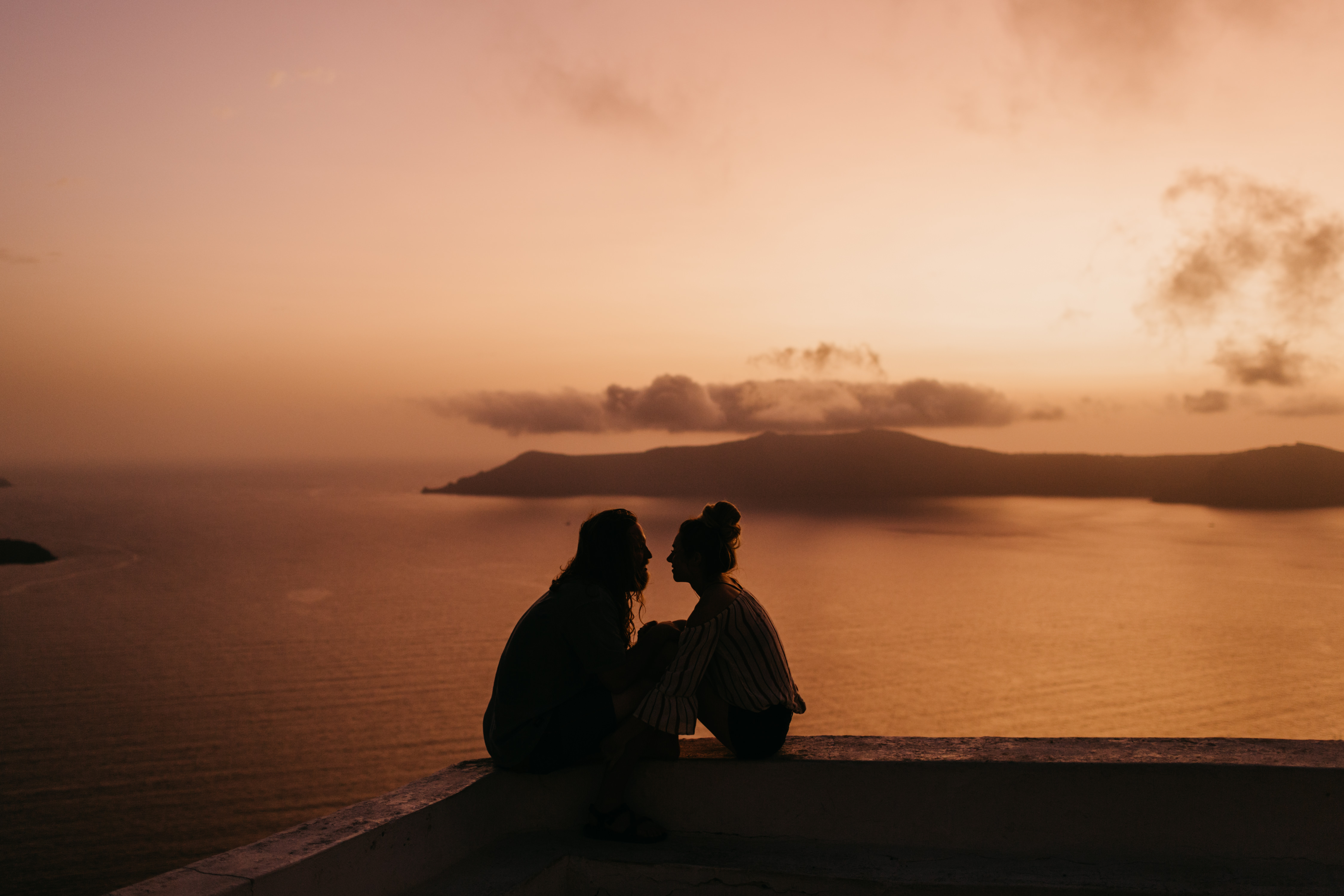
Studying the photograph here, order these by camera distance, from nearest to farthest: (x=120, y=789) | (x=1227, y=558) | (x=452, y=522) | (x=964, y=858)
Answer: (x=964, y=858)
(x=120, y=789)
(x=1227, y=558)
(x=452, y=522)

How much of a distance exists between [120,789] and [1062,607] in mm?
49833

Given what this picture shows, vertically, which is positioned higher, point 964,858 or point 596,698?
point 596,698

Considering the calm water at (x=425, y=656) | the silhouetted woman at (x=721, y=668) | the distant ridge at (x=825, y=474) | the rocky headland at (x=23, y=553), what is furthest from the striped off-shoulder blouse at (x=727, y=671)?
the distant ridge at (x=825, y=474)

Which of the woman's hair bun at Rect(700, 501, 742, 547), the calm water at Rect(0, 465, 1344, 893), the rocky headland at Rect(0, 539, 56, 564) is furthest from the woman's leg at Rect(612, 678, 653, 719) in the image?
the rocky headland at Rect(0, 539, 56, 564)

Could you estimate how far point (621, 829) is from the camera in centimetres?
261

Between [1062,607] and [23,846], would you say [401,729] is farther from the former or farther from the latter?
[1062,607]

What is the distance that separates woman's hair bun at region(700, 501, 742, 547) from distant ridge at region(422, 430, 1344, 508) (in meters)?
152

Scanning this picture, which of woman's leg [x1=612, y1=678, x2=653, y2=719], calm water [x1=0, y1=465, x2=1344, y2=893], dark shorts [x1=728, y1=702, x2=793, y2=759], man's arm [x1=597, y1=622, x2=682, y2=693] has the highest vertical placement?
man's arm [x1=597, y1=622, x2=682, y2=693]

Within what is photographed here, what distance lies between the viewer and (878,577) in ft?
213

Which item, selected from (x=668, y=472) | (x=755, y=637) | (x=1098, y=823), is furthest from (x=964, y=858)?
(x=668, y=472)

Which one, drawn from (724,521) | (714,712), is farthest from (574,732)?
(724,521)

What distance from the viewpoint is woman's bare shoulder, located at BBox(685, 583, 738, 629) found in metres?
2.84

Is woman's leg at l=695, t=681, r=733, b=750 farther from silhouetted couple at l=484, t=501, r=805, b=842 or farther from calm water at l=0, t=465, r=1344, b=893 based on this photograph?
calm water at l=0, t=465, r=1344, b=893

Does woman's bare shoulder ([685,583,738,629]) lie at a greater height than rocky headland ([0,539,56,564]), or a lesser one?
greater
